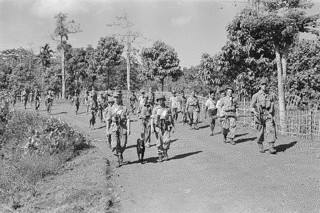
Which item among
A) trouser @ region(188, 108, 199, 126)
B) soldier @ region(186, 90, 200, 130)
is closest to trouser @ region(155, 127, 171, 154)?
soldier @ region(186, 90, 200, 130)

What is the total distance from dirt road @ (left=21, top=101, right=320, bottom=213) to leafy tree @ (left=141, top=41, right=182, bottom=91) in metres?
34.0

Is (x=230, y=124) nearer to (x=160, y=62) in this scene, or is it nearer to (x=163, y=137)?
(x=163, y=137)

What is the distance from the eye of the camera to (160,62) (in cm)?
4778

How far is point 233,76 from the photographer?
24469 millimetres

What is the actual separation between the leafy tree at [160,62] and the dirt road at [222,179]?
34.0m

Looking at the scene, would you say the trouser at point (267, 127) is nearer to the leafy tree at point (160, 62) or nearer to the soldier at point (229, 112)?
the soldier at point (229, 112)

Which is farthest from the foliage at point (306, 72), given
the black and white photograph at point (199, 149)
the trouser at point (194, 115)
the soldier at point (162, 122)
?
the soldier at point (162, 122)

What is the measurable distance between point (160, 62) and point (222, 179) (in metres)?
39.5

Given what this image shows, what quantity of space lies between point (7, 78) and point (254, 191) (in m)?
62.1

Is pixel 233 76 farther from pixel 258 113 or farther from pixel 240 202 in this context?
pixel 240 202

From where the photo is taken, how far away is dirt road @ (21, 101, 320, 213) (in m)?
7.16

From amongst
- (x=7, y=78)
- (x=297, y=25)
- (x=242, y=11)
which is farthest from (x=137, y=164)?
(x=7, y=78)

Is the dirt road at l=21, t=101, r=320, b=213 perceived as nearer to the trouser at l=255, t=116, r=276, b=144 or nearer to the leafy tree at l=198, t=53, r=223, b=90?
the trouser at l=255, t=116, r=276, b=144

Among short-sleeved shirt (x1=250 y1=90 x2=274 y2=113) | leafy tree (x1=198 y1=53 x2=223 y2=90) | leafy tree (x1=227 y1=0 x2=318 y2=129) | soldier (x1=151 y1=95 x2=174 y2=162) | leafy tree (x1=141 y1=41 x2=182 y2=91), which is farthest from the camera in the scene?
leafy tree (x1=141 y1=41 x2=182 y2=91)
